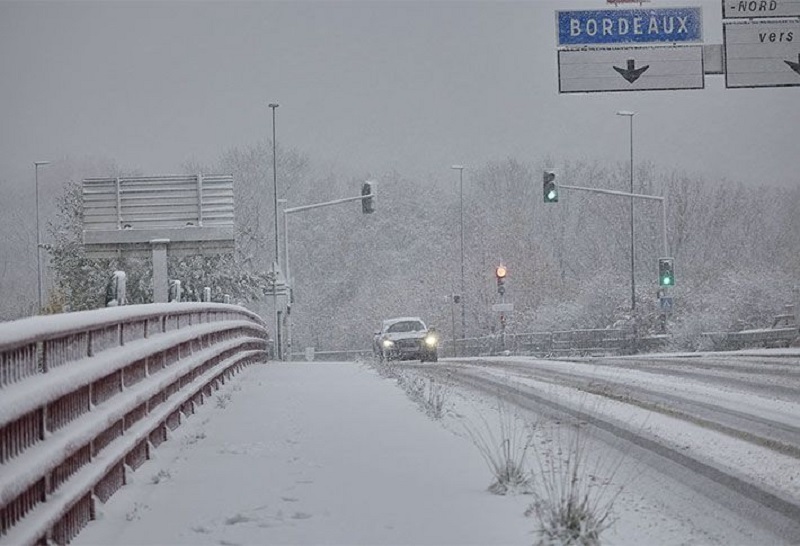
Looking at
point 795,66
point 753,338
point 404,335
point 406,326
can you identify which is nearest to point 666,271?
point 753,338

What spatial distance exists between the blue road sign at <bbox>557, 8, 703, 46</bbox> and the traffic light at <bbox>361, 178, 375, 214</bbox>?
2153 cm

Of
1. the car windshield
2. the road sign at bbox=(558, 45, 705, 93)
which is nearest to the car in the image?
the car windshield

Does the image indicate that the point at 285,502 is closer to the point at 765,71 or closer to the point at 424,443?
the point at 424,443

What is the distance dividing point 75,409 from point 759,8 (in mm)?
17800

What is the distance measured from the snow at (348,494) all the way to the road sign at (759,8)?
37.8 ft

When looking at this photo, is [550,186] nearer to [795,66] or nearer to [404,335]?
[404,335]

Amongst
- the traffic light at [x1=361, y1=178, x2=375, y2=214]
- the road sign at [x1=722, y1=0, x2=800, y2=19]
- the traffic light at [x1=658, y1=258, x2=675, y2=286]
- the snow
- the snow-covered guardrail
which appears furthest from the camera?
the traffic light at [x1=361, y1=178, x2=375, y2=214]

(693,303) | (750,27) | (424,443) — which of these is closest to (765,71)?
(750,27)

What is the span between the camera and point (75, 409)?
258 inches

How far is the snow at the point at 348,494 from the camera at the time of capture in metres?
6.66

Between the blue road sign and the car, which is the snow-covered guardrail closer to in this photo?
the blue road sign

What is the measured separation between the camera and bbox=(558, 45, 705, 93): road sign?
21.4m

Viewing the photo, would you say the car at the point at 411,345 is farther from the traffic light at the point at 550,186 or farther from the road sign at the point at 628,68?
the road sign at the point at 628,68

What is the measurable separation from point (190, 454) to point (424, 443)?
2.13 metres
